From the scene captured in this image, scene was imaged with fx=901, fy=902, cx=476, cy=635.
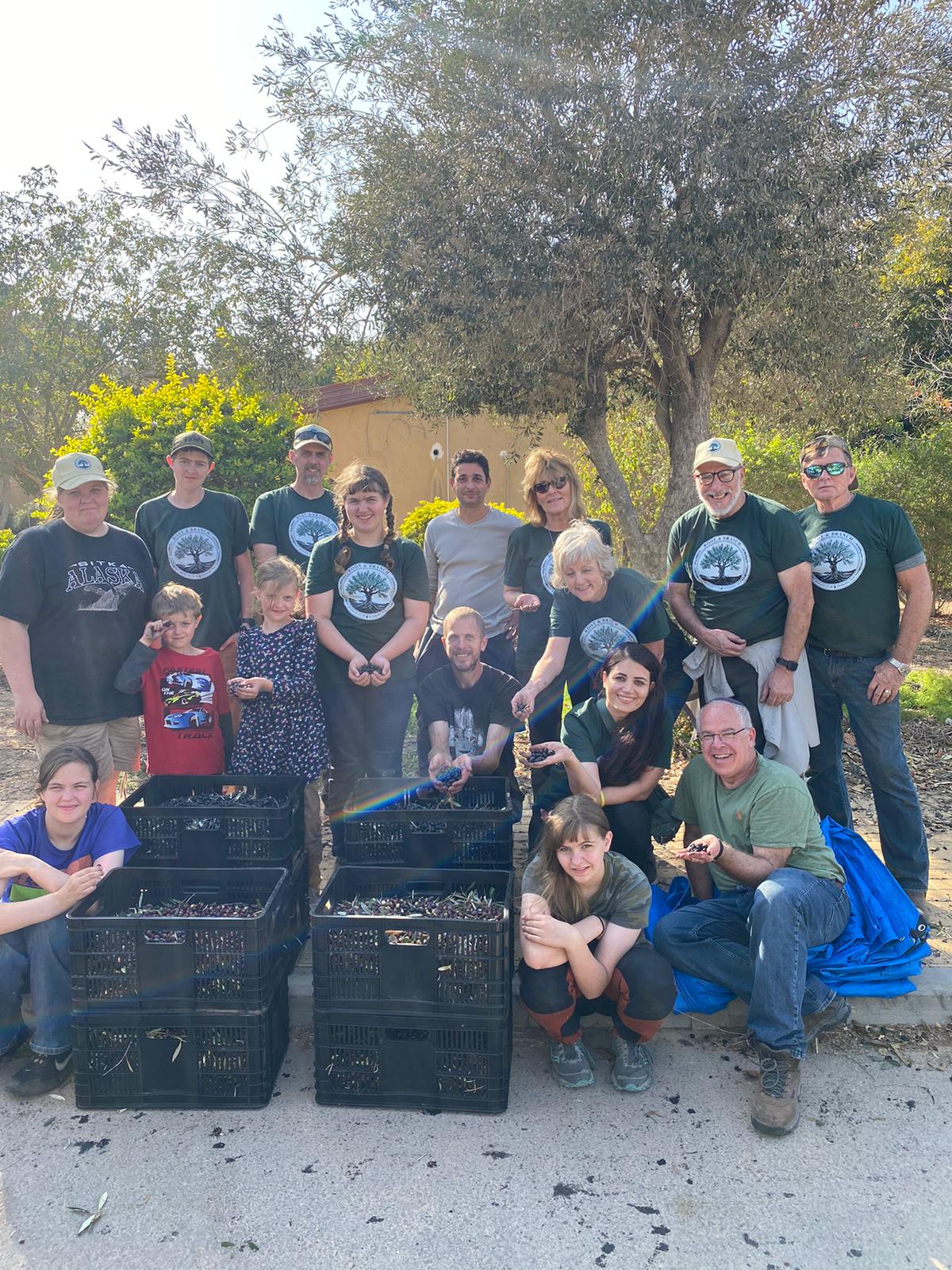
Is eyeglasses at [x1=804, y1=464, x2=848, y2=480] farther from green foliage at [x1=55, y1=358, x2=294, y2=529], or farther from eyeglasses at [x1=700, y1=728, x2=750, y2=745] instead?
green foliage at [x1=55, y1=358, x2=294, y2=529]

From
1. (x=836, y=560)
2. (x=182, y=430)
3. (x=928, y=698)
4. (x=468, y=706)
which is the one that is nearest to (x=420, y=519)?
(x=182, y=430)

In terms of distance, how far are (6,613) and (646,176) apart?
16.4ft

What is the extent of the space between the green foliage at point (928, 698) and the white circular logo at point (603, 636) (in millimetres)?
4065

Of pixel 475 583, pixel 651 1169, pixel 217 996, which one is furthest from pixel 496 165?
pixel 651 1169

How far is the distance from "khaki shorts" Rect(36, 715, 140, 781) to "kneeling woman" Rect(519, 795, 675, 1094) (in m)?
2.20

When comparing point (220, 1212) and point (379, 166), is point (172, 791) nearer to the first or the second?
point (220, 1212)

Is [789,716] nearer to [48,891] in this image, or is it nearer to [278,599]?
[278,599]

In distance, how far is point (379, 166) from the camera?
6.93 m

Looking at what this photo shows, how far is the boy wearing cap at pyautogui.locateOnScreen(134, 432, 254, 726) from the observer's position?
470cm

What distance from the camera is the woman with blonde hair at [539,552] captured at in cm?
463

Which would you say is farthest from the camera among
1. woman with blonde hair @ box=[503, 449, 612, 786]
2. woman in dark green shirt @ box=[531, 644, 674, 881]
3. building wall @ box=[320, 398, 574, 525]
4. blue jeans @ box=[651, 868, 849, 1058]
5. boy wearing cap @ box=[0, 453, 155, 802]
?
building wall @ box=[320, 398, 574, 525]

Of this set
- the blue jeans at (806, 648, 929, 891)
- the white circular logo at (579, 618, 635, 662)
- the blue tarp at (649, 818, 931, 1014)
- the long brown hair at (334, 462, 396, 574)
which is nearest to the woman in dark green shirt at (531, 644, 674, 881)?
the white circular logo at (579, 618, 635, 662)

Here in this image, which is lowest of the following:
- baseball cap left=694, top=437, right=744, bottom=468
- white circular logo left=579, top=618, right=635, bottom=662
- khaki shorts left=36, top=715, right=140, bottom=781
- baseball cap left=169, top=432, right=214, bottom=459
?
khaki shorts left=36, top=715, right=140, bottom=781

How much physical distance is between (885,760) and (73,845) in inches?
137
